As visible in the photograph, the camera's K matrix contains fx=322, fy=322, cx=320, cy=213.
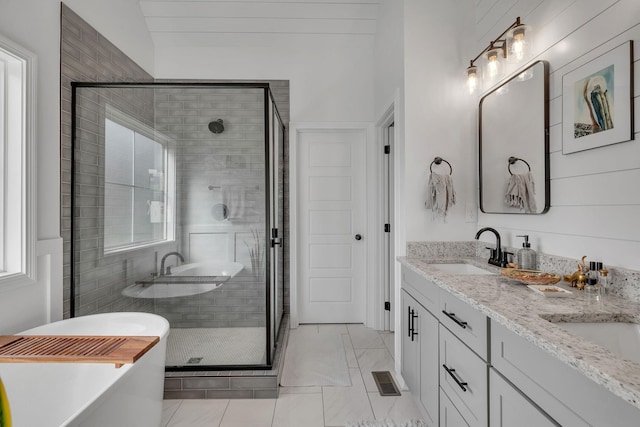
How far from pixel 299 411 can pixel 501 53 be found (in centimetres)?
252

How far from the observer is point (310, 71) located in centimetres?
335

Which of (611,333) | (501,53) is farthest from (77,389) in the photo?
(501,53)

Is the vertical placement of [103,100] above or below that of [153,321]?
above

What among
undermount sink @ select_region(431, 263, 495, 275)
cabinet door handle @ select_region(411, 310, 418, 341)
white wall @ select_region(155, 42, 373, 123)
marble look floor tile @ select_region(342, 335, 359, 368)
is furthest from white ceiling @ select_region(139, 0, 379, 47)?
marble look floor tile @ select_region(342, 335, 359, 368)

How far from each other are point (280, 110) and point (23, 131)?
82.3 inches

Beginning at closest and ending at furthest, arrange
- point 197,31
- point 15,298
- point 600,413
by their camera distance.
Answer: point 600,413 < point 15,298 < point 197,31

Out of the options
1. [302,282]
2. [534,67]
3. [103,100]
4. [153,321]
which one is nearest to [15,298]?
[153,321]

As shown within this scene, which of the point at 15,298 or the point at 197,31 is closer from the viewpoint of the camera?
the point at 15,298

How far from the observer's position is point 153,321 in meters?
1.74

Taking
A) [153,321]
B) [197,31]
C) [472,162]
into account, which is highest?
[197,31]

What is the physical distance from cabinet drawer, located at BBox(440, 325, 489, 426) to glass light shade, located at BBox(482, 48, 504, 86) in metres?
1.54

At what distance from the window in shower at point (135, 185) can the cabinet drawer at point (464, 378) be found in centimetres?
179

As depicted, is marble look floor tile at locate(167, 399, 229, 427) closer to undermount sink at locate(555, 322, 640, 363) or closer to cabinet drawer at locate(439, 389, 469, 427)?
cabinet drawer at locate(439, 389, 469, 427)

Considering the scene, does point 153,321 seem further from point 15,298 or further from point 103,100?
point 103,100
